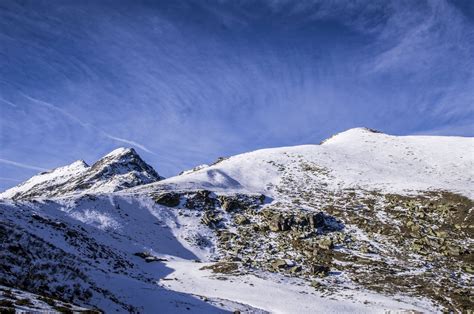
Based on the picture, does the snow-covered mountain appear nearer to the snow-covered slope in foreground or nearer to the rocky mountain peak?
the snow-covered slope in foreground

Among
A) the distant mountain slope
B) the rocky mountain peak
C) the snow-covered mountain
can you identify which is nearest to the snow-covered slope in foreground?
the snow-covered mountain

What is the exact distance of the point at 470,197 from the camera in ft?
Result: 182

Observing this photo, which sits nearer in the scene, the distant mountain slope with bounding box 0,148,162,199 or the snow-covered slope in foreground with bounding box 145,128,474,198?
the snow-covered slope in foreground with bounding box 145,128,474,198

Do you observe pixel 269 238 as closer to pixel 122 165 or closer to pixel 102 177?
pixel 102 177

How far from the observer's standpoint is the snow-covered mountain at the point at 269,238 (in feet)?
85.2

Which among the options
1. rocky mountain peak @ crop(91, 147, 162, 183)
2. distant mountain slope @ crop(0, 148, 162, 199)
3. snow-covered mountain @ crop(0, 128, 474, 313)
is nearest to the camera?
snow-covered mountain @ crop(0, 128, 474, 313)

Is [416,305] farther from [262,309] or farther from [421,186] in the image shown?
[421,186]

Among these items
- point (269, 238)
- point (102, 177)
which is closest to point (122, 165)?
point (102, 177)

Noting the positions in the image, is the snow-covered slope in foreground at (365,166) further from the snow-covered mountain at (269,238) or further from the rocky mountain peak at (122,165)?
the rocky mountain peak at (122,165)

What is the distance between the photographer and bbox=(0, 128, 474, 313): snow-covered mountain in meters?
26.0

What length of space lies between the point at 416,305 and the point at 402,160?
51805mm

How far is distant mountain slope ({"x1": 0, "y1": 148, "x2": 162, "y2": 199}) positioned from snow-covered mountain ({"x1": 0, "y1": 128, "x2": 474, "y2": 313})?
62.8 meters

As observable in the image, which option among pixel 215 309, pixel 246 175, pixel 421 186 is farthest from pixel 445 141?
pixel 215 309

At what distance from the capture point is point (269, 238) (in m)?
48.3
